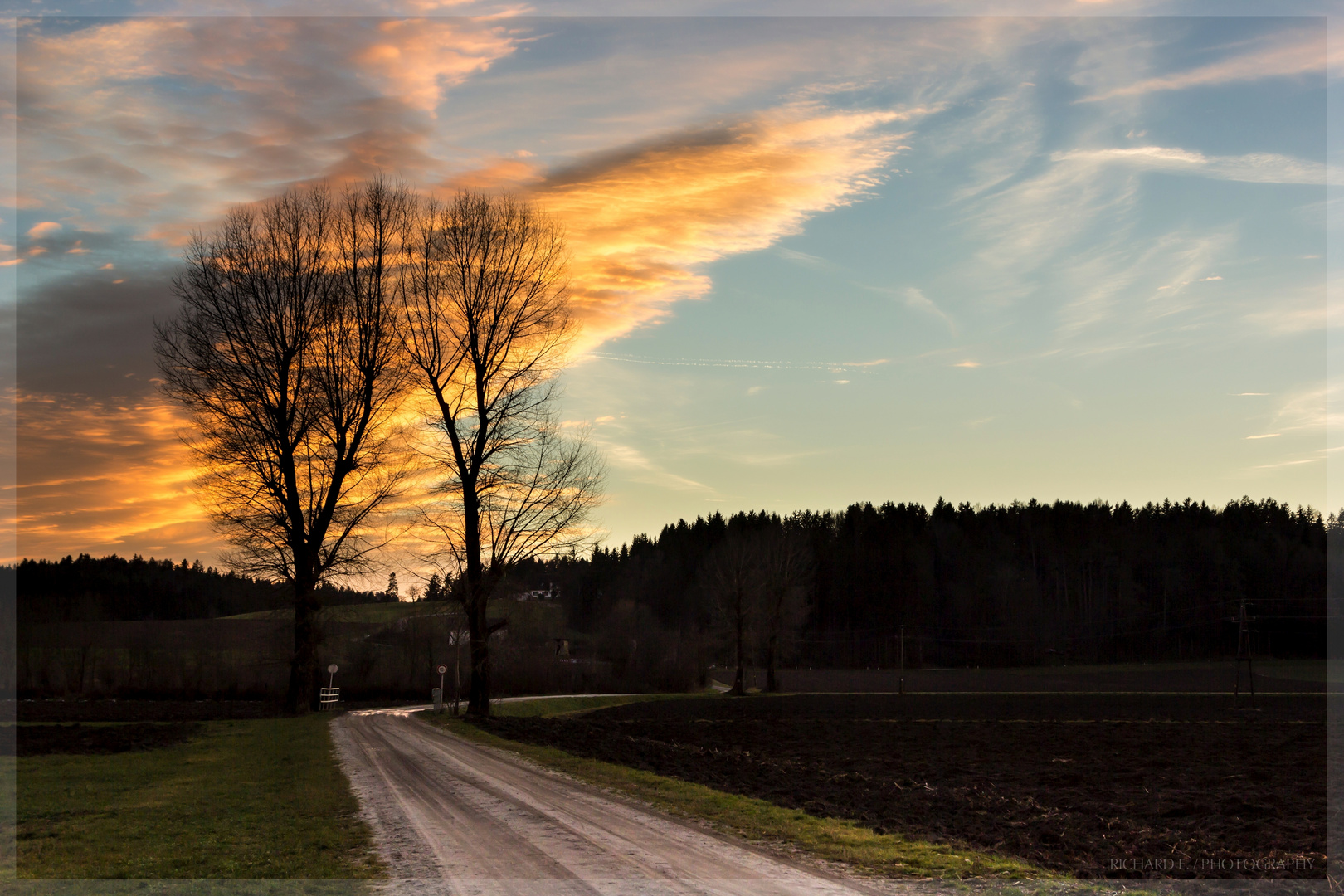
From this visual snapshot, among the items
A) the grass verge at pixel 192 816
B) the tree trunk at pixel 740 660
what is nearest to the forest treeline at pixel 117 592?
the tree trunk at pixel 740 660

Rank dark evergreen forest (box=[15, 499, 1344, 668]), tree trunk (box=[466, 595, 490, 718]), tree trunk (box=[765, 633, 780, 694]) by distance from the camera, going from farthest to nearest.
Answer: dark evergreen forest (box=[15, 499, 1344, 668]) → tree trunk (box=[765, 633, 780, 694]) → tree trunk (box=[466, 595, 490, 718])

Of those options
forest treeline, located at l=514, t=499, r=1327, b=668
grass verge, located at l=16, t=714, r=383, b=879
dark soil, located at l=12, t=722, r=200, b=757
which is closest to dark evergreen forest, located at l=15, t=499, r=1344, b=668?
forest treeline, located at l=514, t=499, r=1327, b=668

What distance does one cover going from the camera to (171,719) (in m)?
31.1

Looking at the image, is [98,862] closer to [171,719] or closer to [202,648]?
[171,719]

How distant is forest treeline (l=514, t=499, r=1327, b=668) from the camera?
103500 mm

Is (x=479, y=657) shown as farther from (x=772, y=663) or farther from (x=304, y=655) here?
(x=772, y=663)

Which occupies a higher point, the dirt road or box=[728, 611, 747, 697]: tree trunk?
the dirt road

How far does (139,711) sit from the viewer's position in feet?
114

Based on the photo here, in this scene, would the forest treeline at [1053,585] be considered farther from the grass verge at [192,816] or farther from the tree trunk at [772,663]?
the grass verge at [192,816]

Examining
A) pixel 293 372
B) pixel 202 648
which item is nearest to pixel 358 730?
pixel 293 372

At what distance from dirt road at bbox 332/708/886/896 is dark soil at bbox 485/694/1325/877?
10.1 feet

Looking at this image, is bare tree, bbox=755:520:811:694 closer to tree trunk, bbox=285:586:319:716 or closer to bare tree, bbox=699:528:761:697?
bare tree, bbox=699:528:761:697

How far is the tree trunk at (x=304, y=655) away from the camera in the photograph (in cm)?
A: 3219

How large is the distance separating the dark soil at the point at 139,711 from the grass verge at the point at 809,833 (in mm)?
20992
